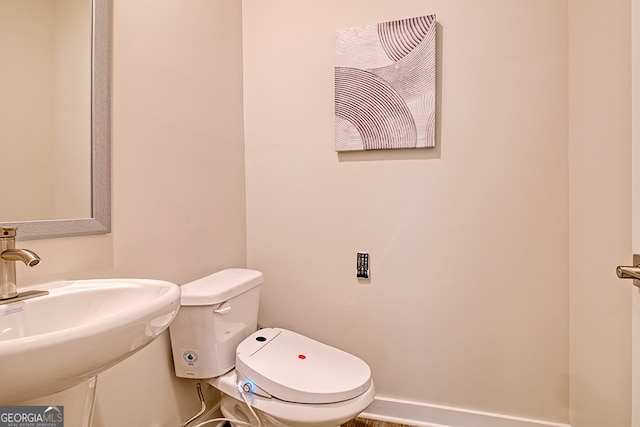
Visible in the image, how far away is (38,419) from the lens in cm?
65

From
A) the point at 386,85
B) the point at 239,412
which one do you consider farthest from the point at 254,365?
the point at 386,85

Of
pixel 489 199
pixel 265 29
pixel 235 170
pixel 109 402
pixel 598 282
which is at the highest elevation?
pixel 265 29

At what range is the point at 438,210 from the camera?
5.16 feet

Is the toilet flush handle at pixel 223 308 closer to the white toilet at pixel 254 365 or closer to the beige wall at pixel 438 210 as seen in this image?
the white toilet at pixel 254 365

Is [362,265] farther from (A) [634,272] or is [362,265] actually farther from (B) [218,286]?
(A) [634,272]

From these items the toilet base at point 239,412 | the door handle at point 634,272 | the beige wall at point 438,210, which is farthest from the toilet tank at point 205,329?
the door handle at point 634,272

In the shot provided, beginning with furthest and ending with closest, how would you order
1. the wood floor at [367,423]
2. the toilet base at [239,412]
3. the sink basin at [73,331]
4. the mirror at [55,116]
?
1. the wood floor at [367,423]
2. the toilet base at [239,412]
3. the mirror at [55,116]
4. the sink basin at [73,331]

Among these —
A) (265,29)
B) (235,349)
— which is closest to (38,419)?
(235,349)

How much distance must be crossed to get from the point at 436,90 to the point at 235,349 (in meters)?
1.47

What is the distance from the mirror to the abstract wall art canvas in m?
1.01

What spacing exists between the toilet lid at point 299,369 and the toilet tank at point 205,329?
78mm

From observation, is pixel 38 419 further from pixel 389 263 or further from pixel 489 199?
pixel 489 199

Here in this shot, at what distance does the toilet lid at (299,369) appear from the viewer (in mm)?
1118

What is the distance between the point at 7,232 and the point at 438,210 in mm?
1517
